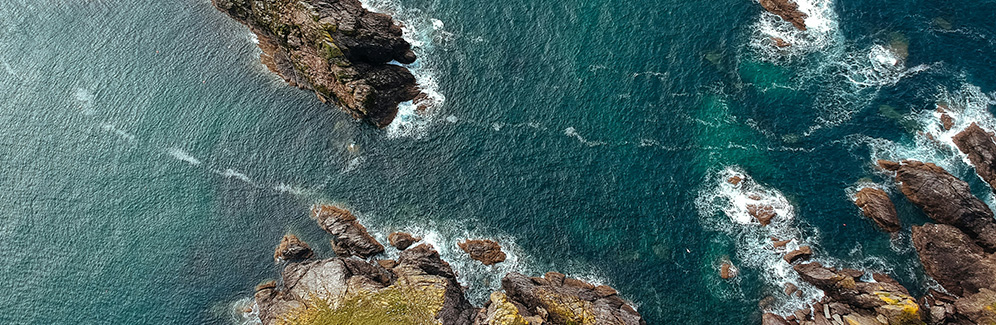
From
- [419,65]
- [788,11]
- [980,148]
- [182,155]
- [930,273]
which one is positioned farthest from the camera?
[419,65]

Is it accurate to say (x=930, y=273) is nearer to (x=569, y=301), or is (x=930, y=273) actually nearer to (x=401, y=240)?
(x=569, y=301)

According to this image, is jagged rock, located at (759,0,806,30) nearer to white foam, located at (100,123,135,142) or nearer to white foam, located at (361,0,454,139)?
white foam, located at (361,0,454,139)

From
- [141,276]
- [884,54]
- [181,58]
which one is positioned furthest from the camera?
[181,58]

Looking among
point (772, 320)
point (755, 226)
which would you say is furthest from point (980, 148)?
point (772, 320)

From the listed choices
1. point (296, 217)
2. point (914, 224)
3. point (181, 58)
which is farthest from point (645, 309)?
point (181, 58)

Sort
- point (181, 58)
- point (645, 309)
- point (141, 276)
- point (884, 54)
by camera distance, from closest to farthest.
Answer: point (645, 309) < point (141, 276) < point (884, 54) < point (181, 58)

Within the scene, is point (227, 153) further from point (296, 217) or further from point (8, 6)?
point (8, 6)

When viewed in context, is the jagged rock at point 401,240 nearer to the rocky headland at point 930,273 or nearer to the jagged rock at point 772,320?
the jagged rock at point 772,320
